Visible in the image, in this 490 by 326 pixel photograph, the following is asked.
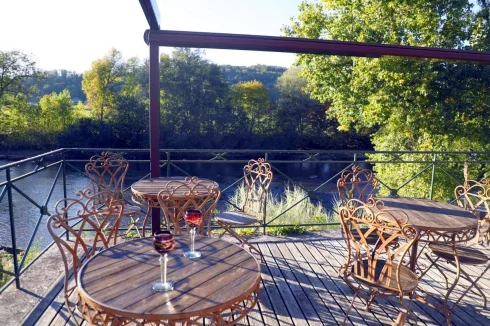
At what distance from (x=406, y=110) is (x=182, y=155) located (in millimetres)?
12968

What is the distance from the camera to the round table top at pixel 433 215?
222 centimetres

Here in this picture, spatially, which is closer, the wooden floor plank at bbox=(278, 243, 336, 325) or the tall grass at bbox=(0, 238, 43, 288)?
the wooden floor plank at bbox=(278, 243, 336, 325)

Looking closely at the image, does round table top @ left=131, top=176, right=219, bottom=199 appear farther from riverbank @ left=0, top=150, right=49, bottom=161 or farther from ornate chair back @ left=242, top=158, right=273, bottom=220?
riverbank @ left=0, top=150, right=49, bottom=161

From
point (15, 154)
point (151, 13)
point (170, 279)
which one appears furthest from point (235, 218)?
point (15, 154)

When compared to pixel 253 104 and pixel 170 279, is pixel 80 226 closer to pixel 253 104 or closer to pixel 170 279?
pixel 170 279

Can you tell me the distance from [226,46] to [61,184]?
12.1m

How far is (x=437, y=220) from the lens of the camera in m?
2.36

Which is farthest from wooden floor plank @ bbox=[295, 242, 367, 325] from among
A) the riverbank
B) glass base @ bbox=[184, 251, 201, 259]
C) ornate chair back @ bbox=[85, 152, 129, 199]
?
the riverbank

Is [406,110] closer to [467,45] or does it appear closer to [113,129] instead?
[467,45]

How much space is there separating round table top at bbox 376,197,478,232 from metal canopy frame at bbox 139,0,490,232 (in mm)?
1366

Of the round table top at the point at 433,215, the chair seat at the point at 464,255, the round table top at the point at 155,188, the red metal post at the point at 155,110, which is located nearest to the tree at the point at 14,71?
the round table top at the point at 155,188

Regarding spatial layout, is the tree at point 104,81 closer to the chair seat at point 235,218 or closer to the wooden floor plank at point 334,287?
the chair seat at point 235,218

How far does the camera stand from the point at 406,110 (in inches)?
312

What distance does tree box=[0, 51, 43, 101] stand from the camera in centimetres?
1975
